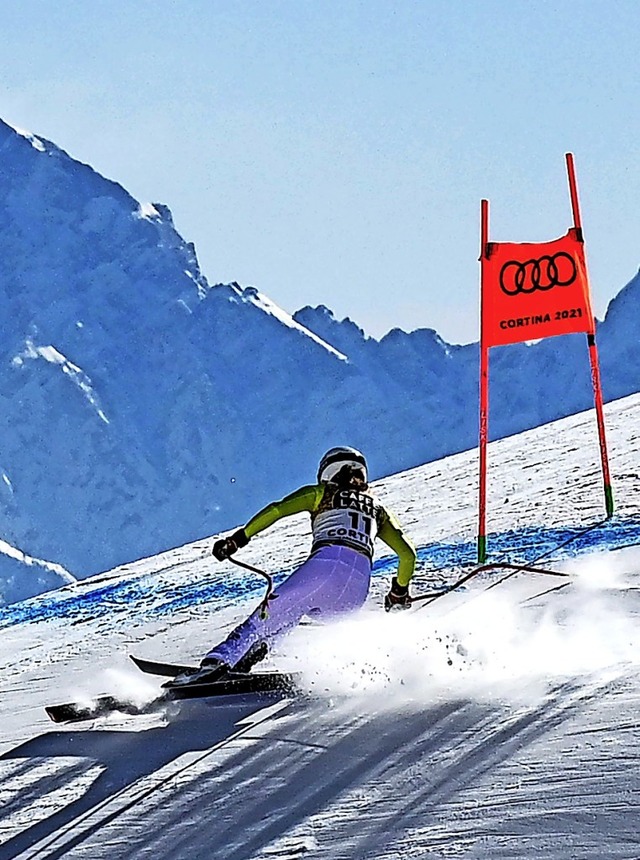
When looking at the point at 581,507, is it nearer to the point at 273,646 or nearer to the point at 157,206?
the point at 273,646

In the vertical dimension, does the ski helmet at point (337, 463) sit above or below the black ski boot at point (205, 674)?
above

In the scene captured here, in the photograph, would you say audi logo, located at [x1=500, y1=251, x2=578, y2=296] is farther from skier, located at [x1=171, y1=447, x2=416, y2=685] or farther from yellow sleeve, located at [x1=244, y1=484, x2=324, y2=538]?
yellow sleeve, located at [x1=244, y1=484, x2=324, y2=538]

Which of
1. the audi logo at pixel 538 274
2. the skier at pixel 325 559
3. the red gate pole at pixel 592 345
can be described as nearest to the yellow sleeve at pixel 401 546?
the skier at pixel 325 559

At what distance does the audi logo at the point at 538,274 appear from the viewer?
697 centimetres

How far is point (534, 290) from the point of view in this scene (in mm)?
7008

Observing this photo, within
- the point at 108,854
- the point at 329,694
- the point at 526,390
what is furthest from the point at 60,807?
the point at 526,390

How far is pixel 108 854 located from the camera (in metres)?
3.05

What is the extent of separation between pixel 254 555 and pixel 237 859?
6.07 metres

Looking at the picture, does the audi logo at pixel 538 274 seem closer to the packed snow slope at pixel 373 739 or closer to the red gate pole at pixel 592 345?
the red gate pole at pixel 592 345

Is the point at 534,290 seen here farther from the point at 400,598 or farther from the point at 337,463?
the point at 400,598

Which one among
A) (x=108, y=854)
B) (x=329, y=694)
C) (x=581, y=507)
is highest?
(x=581, y=507)

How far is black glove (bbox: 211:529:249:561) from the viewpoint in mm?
4922

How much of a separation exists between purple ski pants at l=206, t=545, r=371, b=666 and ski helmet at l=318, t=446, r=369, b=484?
39 cm

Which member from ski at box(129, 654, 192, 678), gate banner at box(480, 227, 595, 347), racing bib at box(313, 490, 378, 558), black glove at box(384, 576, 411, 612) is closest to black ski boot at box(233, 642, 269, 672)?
ski at box(129, 654, 192, 678)
